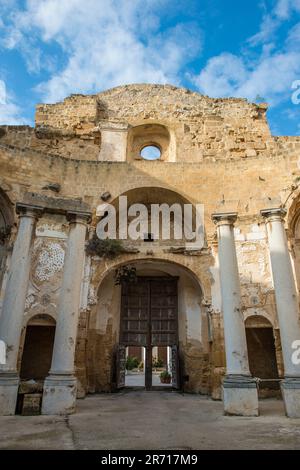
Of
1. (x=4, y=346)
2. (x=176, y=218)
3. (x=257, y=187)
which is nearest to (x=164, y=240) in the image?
(x=176, y=218)

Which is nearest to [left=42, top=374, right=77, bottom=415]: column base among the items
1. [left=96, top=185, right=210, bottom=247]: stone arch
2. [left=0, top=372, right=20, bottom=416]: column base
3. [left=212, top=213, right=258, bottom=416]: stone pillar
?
[left=0, top=372, right=20, bottom=416]: column base

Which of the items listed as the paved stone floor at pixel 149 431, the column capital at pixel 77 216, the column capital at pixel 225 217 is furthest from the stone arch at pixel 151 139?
the paved stone floor at pixel 149 431

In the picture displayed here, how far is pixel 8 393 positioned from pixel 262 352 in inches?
332

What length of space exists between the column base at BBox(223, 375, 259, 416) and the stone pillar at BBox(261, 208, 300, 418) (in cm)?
66

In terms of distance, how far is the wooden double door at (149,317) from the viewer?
45.7 feet

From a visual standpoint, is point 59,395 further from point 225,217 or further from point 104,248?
point 104,248

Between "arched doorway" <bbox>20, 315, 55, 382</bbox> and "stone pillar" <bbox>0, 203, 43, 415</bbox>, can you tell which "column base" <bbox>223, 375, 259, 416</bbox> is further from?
"arched doorway" <bbox>20, 315, 55, 382</bbox>

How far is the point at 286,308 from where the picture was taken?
25.0 feet

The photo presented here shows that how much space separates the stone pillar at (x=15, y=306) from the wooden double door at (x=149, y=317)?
677 cm

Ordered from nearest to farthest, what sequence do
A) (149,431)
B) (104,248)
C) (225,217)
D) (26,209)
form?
(149,431), (26,209), (225,217), (104,248)

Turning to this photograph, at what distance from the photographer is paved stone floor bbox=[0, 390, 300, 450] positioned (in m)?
4.35

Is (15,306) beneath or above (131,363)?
above

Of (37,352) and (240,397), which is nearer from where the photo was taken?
(240,397)

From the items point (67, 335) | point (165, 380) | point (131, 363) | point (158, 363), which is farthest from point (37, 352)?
point (158, 363)
